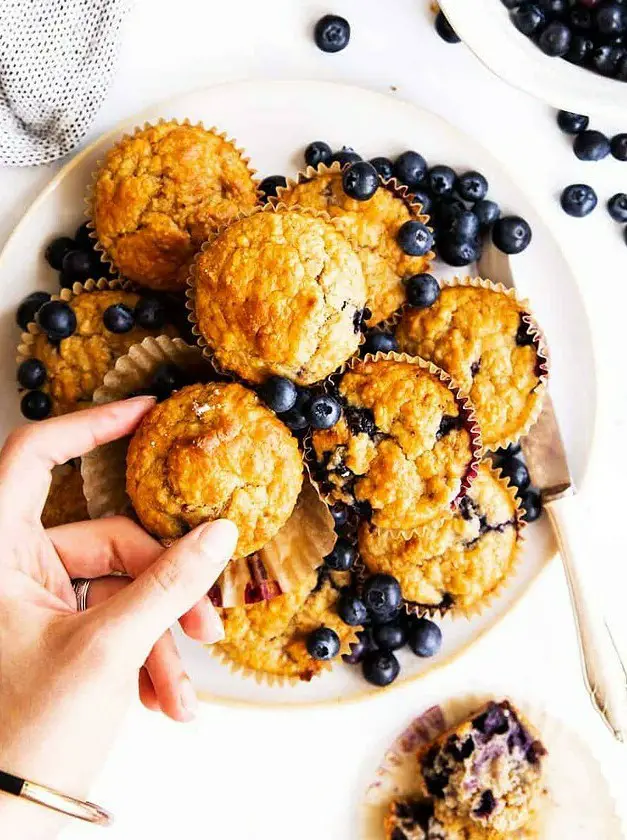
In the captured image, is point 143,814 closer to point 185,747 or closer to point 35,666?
point 185,747

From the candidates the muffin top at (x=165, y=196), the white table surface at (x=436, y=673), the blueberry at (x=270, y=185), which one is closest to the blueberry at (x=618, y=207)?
the white table surface at (x=436, y=673)

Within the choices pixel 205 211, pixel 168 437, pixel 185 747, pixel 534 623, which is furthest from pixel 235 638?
pixel 205 211

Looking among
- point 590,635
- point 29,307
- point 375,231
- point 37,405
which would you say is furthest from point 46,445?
point 590,635

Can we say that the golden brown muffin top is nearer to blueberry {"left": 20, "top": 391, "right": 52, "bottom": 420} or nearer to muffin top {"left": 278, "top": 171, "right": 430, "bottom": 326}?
blueberry {"left": 20, "top": 391, "right": 52, "bottom": 420}

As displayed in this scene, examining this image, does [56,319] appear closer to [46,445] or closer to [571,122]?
[46,445]

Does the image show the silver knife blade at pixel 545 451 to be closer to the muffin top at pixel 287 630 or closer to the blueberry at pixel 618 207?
the blueberry at pixel 618 207
